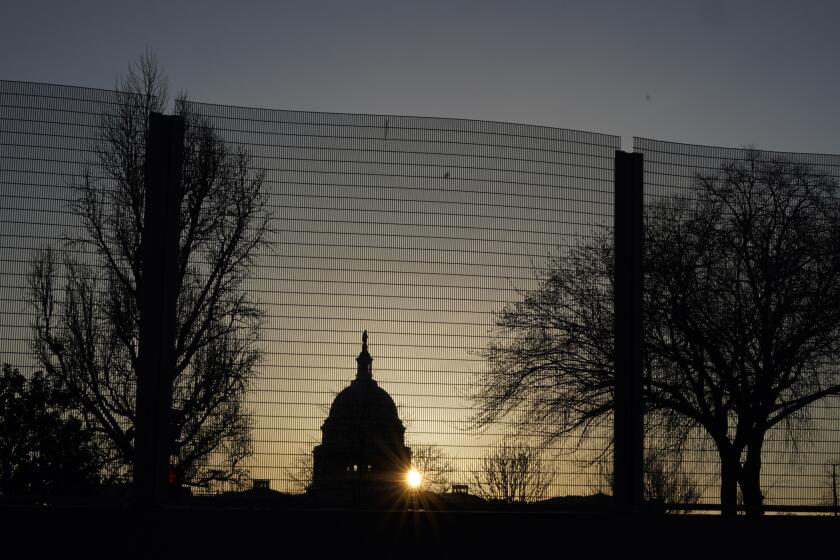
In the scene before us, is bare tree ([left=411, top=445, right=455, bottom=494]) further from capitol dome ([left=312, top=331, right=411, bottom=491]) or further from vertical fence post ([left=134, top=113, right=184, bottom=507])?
vertical fence post ([left=134, top=113, right=184, bottom=507])

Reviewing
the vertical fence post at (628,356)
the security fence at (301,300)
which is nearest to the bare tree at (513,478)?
the security fence at (301,300)

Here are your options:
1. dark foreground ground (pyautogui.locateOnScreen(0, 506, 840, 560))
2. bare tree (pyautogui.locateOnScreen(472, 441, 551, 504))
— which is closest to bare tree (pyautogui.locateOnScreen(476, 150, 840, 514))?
bare tree (pyautogui.locateOnScreen(472, 441, 551, 504))

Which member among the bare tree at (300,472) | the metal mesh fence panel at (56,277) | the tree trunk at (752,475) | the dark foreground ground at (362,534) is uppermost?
the metal mesh fence panel at (56,277)

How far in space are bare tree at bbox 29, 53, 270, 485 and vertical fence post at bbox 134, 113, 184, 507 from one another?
126mm

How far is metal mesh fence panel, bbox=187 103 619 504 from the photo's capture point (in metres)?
7.18

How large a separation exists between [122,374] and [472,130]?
10.3ft

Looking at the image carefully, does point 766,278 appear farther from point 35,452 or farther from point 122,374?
point 35,452

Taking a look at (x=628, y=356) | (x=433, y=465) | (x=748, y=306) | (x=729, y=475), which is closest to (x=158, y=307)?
(x=433, y=465)

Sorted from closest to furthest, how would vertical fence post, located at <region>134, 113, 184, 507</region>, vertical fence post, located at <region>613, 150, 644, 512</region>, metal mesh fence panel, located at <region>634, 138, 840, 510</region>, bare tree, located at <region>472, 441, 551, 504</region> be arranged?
vertical fence post, located at <region>134, 113, 184, 507</region>
bare tree, located at <region>472, 441, 551, 504</region>
vertical fence post, located at <region>613, 150, 644, 512</region>
metal mesh fence panel, located at <region>634, 138, 840, 510</region>

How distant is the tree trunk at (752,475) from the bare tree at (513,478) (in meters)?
1.67

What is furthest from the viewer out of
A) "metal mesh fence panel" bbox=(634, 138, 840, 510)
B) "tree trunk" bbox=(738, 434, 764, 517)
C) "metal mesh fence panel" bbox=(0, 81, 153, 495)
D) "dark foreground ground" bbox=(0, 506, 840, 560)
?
"metal mesh fence panel" bbox=(634, 138, 840, 510)

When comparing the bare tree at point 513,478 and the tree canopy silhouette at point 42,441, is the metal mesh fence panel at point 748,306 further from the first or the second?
the tree canopy silhouette at point 42,441

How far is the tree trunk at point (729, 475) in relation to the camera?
7925 mm

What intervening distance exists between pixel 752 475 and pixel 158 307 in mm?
4762
